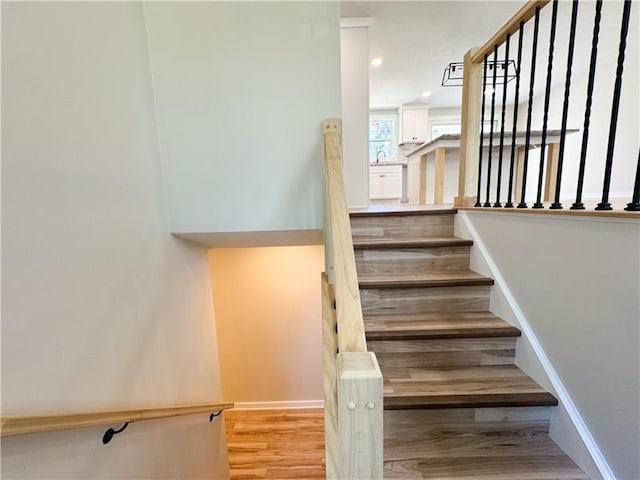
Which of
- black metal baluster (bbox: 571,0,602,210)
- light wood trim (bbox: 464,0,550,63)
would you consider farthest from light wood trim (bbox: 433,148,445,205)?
black metal baluster (bbox: 571,0,602,210)

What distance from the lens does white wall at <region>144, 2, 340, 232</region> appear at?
5.48ft

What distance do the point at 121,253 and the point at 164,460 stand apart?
3.64ft

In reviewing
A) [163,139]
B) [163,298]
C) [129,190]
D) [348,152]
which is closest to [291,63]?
[163,139]

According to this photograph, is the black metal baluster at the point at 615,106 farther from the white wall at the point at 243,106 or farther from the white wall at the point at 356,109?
the white wall at the point at 356,109

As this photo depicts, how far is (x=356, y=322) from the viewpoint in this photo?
750mm

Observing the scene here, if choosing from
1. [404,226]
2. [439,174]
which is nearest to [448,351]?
[404,226]

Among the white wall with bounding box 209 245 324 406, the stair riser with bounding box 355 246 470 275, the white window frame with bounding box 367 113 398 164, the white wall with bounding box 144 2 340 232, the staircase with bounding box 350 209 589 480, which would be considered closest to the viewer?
the staircase with bounding box 350 209 589 480

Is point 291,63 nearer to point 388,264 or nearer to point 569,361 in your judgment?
point 388,264

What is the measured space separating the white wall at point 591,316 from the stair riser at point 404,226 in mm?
713

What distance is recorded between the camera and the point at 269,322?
12.1 feet

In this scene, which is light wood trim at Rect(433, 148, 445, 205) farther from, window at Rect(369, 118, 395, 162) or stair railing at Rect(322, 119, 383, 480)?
window at Rect(369, 118, 395, 162)

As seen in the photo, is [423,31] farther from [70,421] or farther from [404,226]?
[70,421]

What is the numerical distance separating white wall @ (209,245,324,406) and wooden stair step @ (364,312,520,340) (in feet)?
6.59

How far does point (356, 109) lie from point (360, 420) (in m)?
3.39
